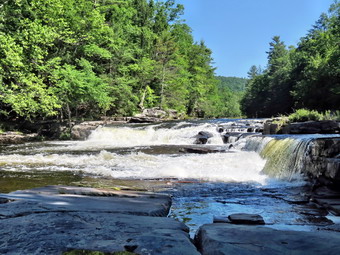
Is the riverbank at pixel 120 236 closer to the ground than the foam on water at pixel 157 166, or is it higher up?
higher up

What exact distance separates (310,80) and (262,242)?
112 feet

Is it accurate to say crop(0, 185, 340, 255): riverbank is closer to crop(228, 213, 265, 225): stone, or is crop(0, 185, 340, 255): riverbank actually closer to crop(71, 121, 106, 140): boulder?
crop(228, 213, 265, 225): stone

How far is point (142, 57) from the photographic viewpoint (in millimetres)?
37562

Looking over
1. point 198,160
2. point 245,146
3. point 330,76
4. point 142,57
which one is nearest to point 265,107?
point 330,76

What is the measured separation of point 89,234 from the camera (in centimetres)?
202

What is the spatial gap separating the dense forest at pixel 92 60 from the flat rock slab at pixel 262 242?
16.8 metres

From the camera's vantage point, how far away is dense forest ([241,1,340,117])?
1129 inches

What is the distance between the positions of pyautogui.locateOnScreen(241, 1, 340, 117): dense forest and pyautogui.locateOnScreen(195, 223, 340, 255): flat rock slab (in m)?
28.4

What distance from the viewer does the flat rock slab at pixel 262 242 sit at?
72.7 inches

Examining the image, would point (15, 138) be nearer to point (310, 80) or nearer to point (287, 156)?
point (287, 156)

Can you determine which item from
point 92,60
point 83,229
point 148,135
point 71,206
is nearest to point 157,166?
point 71,206

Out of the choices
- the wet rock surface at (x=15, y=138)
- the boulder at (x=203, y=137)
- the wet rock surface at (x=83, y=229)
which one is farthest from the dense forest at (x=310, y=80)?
the wet rock surface at (x=83, y=229)

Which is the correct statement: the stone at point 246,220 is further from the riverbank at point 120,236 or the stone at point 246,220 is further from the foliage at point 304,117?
the foliage at point 304,117

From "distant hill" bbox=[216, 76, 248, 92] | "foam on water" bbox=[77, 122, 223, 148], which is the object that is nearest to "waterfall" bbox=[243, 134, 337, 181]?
"foam on water" bbox=[77, 122, 223, 148]
